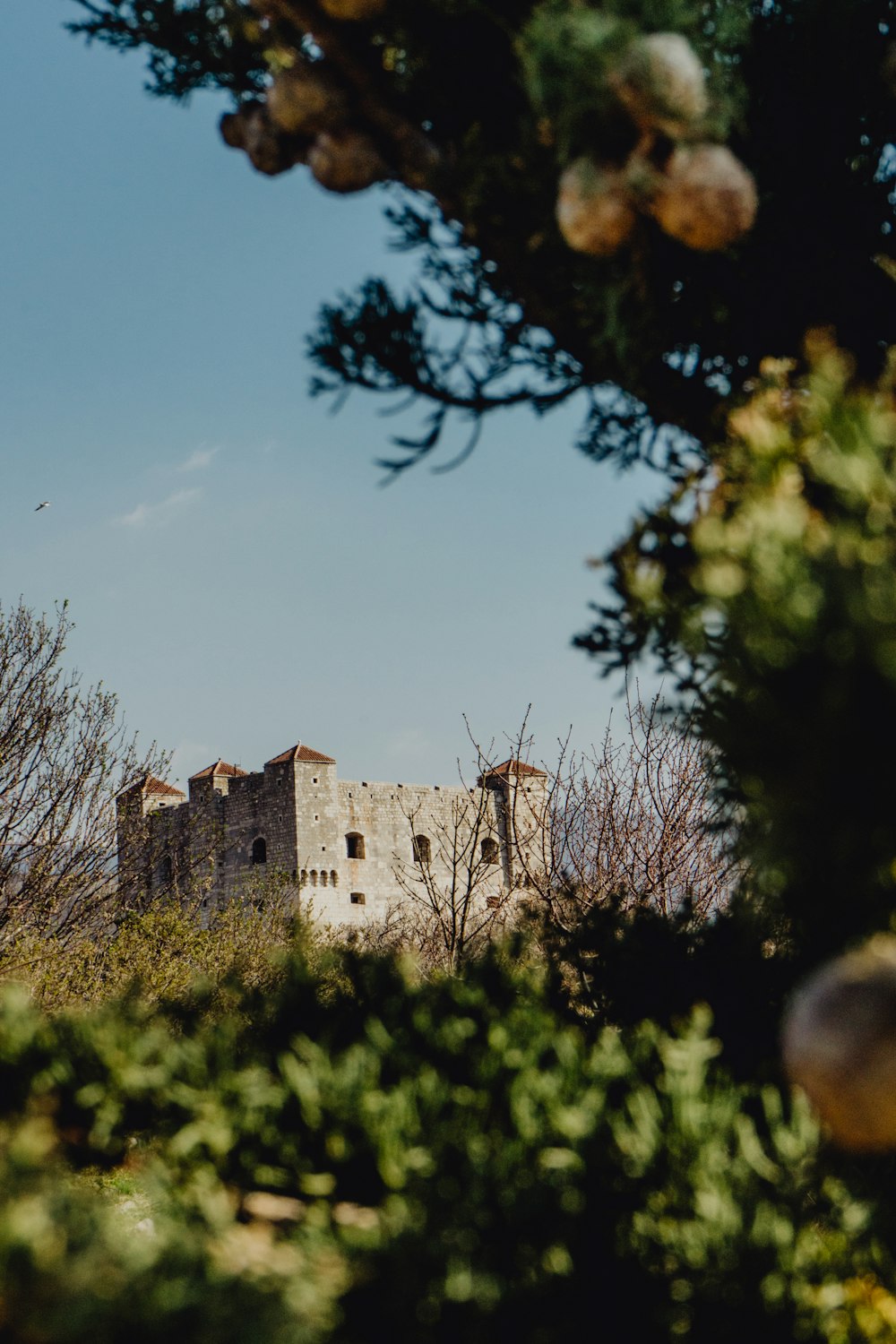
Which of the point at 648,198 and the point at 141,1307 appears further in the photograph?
the point at 648,198

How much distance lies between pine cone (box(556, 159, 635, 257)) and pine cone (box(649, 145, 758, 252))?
3.1 inches

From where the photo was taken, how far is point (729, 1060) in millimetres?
2699

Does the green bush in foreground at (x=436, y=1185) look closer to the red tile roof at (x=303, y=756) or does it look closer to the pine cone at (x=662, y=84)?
the pine cone at (x=662, y=84)

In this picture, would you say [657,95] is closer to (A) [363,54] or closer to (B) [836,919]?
(A) [363,54]

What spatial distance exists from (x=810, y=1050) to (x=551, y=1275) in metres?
0.77

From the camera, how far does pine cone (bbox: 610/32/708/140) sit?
1.88 meters

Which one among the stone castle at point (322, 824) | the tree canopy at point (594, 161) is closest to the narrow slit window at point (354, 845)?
the stone castle at point (322, 824)

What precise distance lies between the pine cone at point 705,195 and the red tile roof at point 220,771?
38.7m

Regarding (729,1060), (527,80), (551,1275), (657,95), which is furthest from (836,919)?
(527,80)

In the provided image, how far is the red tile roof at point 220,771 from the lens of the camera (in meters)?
39.2

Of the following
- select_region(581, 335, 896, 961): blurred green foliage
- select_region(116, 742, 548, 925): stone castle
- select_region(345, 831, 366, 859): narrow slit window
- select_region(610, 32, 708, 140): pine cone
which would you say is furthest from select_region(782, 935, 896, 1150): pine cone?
select_region(345, 831, 366, 859): narrow slit window

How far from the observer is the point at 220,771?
130 feet

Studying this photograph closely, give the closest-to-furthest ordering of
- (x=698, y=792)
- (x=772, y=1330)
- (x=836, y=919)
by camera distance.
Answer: (x=836, y=919), (x=772, y=1330), (x=698, y=792)

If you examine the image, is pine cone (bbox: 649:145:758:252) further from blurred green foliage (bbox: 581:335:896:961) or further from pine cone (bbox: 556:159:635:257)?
blurred green foliage (bbox: 581:335:896:961)
